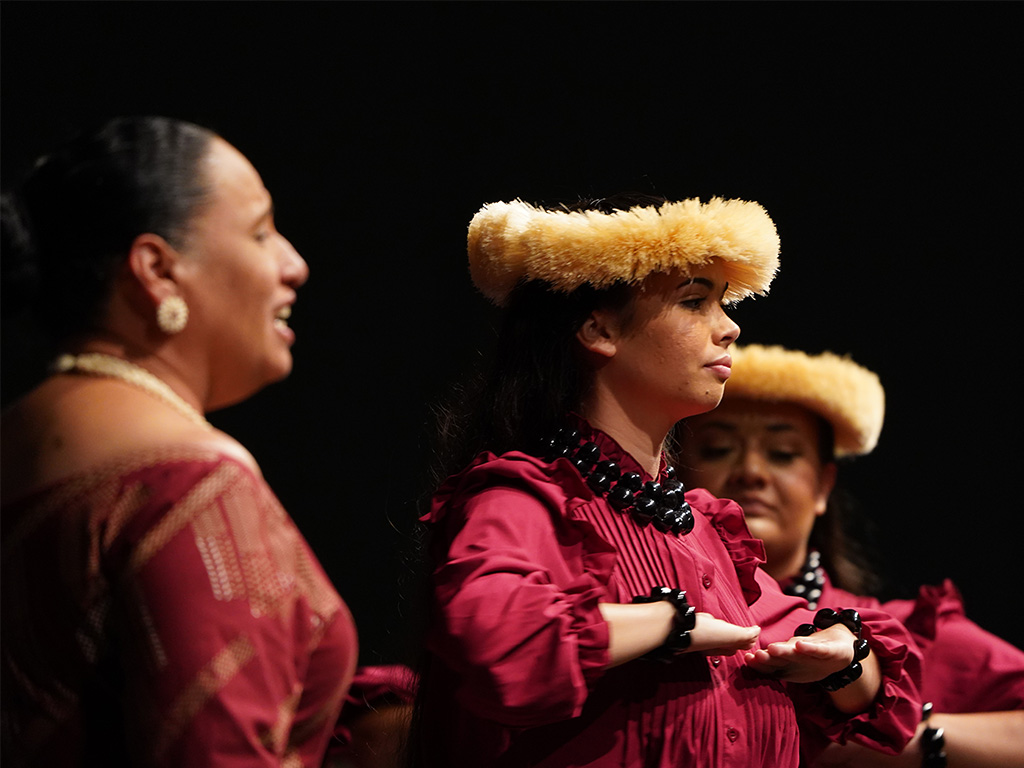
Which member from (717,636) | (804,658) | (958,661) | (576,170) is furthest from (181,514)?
(576,170)

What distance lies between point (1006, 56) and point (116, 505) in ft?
13.0

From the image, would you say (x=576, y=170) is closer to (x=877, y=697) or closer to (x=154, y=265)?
(x=877, y=697)

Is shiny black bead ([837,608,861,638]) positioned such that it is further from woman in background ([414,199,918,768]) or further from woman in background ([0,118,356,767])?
woman in background ([0,118,356,767])

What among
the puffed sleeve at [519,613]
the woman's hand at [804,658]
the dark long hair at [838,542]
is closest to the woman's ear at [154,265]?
the puffed sleeve at [519,613]

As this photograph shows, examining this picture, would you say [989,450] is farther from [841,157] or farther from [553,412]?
[553,412]

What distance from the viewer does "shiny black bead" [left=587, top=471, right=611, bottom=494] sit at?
2.13 m

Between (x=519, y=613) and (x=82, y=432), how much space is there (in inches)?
26.3

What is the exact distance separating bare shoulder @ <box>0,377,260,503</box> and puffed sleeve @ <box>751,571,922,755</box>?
118 centimetres

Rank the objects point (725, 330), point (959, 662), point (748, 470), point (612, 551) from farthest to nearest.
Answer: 1. point (748, 470)
2. point (959, 662)
3. point (725, 330)
4. point (612, 551)

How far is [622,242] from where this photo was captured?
6.89 ft

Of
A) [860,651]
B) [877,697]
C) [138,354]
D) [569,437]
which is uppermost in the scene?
[138,354]

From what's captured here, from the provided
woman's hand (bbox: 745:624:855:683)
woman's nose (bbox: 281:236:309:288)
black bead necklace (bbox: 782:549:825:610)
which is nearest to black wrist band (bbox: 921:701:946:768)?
black bead necklace (bbox: 782:549:825:610)

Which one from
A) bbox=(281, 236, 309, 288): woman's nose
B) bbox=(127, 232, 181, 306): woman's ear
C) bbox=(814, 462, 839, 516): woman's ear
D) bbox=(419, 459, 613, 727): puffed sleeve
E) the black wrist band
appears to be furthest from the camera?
bbox=(814, 462, 839, 516): woman's ear

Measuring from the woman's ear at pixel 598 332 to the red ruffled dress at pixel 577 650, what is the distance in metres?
0.15
